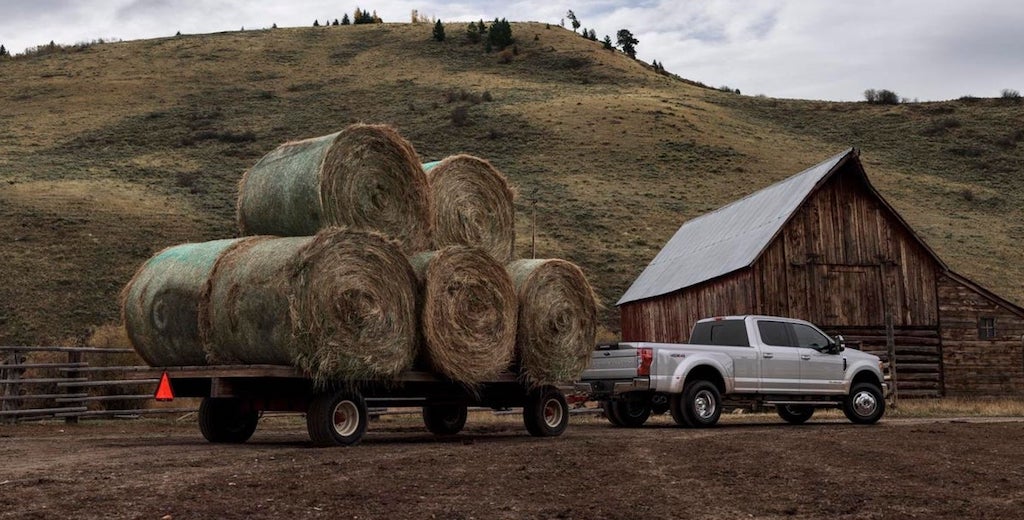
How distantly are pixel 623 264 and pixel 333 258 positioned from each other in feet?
110

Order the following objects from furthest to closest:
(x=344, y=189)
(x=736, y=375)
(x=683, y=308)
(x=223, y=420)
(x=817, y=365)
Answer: (x=683, y=308)
(x=817, y=365)
(x=736, y=375)
(x=223, y=420)
(x=344, y=189)

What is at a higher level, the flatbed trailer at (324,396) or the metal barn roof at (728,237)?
the metal barn roof at (728,237)

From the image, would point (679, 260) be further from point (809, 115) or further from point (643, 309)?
point (809, 115)

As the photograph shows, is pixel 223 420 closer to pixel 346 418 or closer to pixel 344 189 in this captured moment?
pixel 346 418

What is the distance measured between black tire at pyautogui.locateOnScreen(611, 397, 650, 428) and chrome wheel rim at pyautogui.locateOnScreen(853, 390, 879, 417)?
3.77 m

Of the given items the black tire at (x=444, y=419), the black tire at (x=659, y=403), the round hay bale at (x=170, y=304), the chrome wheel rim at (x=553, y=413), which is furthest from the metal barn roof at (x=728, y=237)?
the round hay bale at (x=170, y=304)

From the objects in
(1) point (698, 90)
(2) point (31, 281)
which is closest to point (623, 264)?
(2) point (31, 281)

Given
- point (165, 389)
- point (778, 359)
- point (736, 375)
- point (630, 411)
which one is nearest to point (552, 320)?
point (165, 389)

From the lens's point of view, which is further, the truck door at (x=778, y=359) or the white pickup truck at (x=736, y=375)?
the truck door at (x=778, y=359)

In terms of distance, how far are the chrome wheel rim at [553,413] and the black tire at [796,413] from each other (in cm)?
604

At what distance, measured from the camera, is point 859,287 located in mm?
30469

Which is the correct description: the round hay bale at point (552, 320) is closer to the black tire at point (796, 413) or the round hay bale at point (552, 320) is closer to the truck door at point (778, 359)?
the truck door at point (778, 359)

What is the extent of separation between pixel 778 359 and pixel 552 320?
6.10 metres

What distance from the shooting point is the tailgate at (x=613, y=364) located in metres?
18.4
